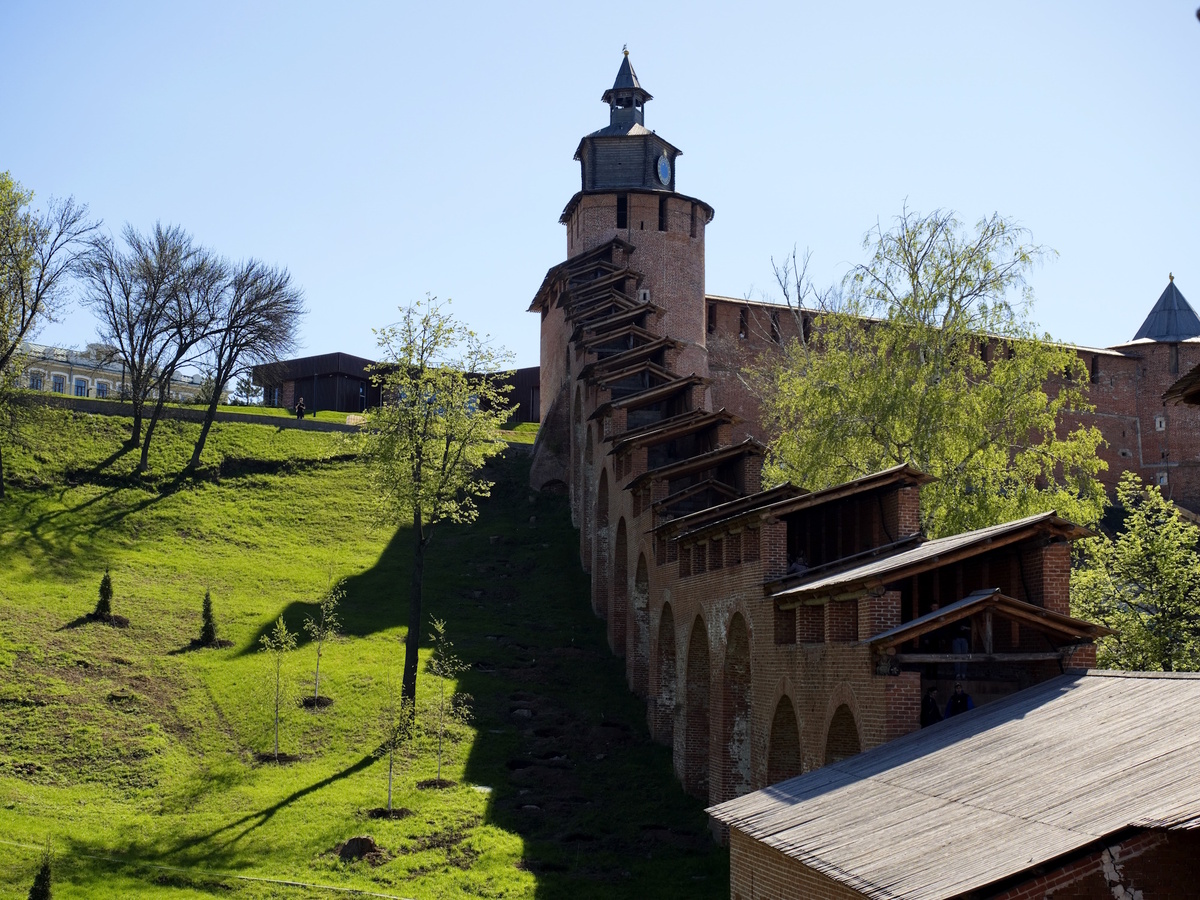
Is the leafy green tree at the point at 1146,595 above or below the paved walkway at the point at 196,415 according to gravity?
below

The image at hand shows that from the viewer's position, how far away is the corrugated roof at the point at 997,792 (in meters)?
10.1

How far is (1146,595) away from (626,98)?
30880 mm

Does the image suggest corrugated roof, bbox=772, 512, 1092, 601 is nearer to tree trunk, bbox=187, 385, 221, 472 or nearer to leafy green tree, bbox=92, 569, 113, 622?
leafy green tree, bbox=92, 569, 113, 622

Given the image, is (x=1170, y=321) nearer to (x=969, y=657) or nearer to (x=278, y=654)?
(x=278, y=654)

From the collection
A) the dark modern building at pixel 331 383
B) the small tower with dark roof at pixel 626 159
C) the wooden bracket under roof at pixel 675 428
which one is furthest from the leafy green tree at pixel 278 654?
the dark modern building at pixel 331 383

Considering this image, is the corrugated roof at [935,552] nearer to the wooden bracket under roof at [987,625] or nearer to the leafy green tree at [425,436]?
the wooden bracket under roof at [987,625]

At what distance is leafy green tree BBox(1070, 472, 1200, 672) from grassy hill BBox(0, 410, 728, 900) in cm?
852

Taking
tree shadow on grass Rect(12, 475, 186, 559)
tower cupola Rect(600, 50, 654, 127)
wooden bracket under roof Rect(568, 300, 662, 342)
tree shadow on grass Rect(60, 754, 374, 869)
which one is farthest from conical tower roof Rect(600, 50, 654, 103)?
tree shadow on grass Rect(60, 754, 374, 869)

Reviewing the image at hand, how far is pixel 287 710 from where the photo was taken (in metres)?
27.5

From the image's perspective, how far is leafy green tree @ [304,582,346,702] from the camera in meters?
28.5

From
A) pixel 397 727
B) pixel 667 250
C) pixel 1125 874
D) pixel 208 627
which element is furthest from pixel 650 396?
pixel 1125 874

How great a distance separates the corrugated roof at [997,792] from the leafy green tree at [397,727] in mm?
11250

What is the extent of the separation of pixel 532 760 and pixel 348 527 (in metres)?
18.4

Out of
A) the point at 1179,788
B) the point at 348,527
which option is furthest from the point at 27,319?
the point at 1179,788
